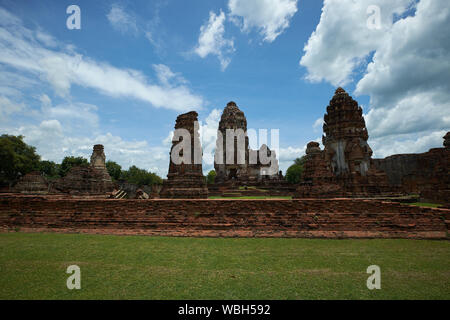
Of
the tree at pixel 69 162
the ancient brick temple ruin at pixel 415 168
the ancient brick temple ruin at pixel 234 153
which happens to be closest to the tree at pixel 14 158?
the tree at pixel 69 162

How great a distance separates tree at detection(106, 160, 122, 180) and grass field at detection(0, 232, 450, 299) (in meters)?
54.6

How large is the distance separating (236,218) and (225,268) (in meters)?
2.89

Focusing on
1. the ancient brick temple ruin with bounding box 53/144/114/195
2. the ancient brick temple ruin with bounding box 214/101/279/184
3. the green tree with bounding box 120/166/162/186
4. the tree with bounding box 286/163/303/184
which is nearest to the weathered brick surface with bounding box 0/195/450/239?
the ancient brick temple ruin with bounding box 53/144/114/195

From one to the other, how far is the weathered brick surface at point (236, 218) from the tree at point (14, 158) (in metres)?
34.3

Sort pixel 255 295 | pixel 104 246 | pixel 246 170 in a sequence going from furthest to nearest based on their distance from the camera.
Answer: pixel 246 170
pixel 104 246
pixel 255 295

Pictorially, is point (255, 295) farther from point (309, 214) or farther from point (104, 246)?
point (309, 214)

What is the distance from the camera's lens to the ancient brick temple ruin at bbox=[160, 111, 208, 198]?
11562mm

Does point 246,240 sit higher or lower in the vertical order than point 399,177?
lower

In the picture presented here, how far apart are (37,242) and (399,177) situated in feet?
93.7

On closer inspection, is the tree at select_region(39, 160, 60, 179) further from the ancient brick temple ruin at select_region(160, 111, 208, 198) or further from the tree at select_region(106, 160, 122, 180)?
the ancient brick temple ruin at select_region(160, 111, 208, 198)

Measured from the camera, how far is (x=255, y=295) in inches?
104

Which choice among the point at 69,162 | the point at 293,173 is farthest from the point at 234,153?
the point at 69,162
